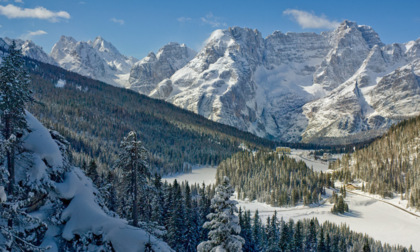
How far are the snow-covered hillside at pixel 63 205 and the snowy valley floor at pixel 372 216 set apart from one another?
77.7m

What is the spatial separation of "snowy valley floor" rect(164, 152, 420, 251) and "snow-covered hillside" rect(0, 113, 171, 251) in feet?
255

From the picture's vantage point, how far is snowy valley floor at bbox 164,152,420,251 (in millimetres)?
100031

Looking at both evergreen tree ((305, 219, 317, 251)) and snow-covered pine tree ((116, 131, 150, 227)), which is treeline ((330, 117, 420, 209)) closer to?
evergreen tree ((305, 219, 317, 251))

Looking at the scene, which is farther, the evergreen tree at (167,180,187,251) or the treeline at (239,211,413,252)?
the treeline at (239,211,413,252)

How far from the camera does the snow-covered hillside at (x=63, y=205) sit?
1073 inches

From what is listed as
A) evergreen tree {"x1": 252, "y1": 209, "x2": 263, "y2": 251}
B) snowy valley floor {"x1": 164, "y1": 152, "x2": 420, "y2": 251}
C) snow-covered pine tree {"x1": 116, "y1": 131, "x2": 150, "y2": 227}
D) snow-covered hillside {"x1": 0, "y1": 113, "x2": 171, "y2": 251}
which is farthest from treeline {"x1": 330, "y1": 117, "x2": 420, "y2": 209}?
snow-covered hillside {"x1": 0, "y1": 113, "x2": 171, "y2": 251}

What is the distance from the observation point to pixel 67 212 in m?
29.4

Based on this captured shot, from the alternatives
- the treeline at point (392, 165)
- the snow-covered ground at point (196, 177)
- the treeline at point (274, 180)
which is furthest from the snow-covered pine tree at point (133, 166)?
the snow-covered ground at point (196, 177)

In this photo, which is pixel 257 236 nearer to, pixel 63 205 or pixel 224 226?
pixel 224 226

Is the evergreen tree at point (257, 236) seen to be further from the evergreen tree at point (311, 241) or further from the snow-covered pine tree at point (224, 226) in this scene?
the snow-covered pine tree at point (224, 226)

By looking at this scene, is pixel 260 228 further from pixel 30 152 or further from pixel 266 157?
pixel 266 157

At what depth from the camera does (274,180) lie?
151 metres

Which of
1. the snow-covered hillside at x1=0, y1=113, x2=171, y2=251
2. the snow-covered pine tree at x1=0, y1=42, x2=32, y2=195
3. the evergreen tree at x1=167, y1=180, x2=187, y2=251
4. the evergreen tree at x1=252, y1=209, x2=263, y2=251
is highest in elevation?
the snow-covered pine tree at x1=0, y1=42, x2=32, y2=195

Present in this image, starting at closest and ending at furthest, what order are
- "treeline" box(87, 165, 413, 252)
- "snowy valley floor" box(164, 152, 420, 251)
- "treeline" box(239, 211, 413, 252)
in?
1. "treeline" box(87, 165, 413, 252)
2. "treeline" box(239, 211, 413, 252)
3. "snowy valley floor" box(164, 152, 420, 251)
